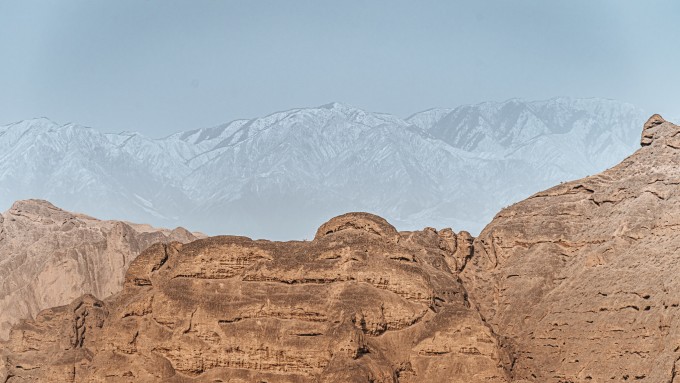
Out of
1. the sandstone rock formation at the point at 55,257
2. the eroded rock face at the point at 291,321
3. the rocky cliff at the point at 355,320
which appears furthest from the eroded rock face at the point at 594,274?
the sandstone rock formation at the point at 55,257

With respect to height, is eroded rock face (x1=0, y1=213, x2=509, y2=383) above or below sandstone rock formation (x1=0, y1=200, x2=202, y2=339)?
below

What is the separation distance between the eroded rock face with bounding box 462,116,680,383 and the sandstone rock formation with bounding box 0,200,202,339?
1767 inches

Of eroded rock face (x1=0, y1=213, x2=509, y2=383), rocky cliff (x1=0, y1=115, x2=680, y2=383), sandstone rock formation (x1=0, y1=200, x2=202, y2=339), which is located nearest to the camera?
eroded rock face (x1=0, y1=213, x2=509, y2=383)

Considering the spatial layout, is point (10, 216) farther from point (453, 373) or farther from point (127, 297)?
point (453, 373)

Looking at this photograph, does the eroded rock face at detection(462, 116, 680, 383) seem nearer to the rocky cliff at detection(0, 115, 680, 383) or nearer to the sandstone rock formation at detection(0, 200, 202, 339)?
the rocky cliff at detection(0, 115, 680, 383)

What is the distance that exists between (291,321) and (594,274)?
82.8 feet

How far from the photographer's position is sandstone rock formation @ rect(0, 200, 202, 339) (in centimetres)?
12400

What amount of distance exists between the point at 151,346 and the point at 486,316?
103 feet

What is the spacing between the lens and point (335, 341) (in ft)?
211

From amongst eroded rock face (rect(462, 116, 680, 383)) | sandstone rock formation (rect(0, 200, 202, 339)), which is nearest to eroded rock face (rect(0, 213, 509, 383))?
eroded rock face (rect(462, 116, 680, 383))

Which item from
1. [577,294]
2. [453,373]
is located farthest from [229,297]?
[577,294]

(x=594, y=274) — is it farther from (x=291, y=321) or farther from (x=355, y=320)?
(x=291, y=321)

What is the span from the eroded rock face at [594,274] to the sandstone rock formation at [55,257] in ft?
147

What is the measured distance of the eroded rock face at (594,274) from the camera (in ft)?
236
